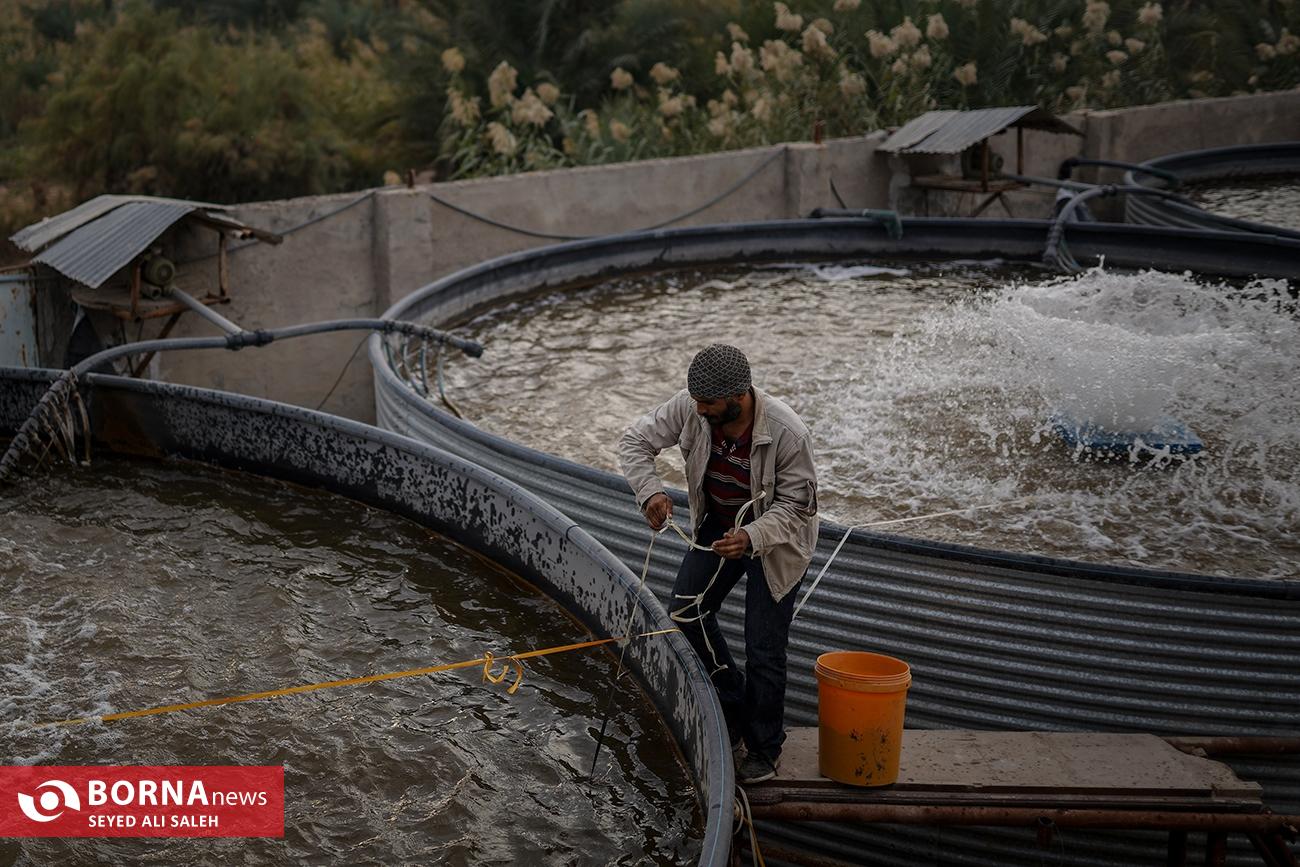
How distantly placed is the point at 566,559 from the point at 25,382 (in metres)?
4.19

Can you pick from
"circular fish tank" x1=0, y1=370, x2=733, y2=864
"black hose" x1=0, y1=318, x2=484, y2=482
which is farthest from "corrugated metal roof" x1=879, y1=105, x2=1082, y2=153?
"circular fish tank" x1=0, y1=370, x2=733, y2=864

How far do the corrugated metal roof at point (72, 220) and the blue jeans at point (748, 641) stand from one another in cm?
543

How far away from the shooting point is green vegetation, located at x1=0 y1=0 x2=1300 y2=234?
556 inches

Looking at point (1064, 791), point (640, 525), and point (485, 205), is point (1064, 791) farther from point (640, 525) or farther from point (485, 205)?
point (485, 205)

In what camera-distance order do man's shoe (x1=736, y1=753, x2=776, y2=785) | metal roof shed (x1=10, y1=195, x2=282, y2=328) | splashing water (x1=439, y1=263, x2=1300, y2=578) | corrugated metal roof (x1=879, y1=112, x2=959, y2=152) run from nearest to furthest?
man's shoe (x1=736, y1=753, x2=776, y2=785) < splashing water (x1=439, y1=263, x2=1300, y2=578) < metal roof shed (x1=10, y1=195, x2=282, y2=328) < corrugated metal roof (x1=879, y1=112, x2=959, y2=152)

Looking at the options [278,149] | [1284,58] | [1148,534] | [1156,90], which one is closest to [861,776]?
[1148,534]

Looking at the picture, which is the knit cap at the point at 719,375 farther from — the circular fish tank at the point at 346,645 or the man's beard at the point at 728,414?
the circular fish tank at the point at 346,645

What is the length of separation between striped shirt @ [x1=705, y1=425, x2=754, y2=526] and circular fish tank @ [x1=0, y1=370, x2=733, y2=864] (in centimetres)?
54

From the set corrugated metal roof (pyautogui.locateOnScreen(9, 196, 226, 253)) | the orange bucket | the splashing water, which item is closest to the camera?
the orange bucket

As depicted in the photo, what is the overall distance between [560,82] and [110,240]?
995 cm

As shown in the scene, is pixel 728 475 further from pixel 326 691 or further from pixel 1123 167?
pixel 1123 167

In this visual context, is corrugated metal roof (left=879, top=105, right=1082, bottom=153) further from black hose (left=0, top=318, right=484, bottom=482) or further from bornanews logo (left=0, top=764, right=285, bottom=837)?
bornanews logo (left=0, top=764, right=285, bottom=837)

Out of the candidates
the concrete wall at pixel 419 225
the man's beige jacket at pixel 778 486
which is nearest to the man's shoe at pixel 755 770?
the man's beige jacket at pixel 778 486

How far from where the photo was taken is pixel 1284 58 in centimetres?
1806
